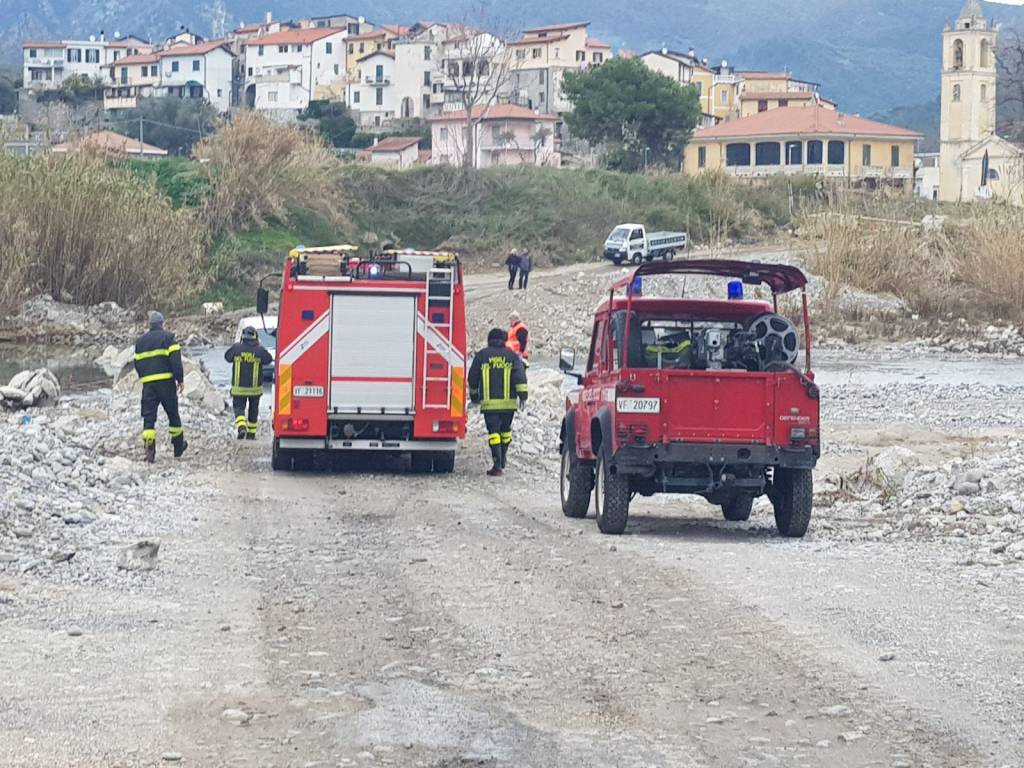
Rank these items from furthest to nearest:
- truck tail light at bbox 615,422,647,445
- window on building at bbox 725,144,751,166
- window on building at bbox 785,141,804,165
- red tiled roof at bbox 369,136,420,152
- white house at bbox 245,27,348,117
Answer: white house at bbox 245,27,348,117, red tiled roof at bbox 369,136,420,152, window on building at bbox 725,144,751,166, window on building at bbox 785,141,804,165, truck tail light at bbox 615,422,647,445

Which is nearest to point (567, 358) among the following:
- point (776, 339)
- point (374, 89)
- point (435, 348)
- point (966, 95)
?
point (776, 339)

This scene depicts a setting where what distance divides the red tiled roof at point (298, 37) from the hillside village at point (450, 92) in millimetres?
94

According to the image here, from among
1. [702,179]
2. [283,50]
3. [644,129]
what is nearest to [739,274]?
[702,179]

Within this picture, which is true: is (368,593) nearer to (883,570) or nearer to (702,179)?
(883,570)

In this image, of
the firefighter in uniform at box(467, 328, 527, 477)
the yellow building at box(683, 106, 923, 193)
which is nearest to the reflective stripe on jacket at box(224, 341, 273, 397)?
the firefighter in uniform at box(467, 328, 527, 477)

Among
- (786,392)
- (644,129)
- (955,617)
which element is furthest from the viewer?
(644,129)

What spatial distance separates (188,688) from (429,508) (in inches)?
325

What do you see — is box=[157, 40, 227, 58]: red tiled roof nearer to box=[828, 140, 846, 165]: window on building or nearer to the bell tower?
the bell tower

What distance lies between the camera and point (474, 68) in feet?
322

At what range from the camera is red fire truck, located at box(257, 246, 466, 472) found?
19.9m

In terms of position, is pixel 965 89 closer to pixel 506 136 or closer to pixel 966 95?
pixel 966 95

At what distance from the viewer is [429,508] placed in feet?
55.8

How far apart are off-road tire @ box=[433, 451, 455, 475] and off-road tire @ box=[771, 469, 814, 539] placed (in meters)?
6.32

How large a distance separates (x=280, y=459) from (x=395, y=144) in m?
97.2
